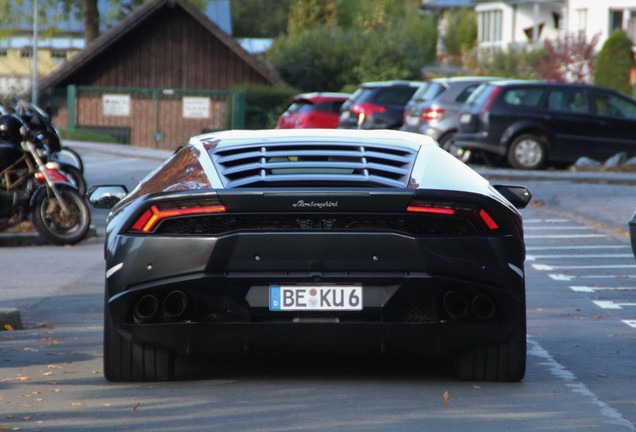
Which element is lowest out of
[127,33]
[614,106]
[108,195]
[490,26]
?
[614,106]

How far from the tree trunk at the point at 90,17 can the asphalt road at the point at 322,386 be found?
49.7 m

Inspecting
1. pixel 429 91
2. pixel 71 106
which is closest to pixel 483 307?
pixel 429 91

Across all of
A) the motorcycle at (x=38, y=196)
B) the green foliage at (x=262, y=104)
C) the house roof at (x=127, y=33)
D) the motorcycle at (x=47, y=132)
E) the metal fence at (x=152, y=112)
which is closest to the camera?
the motorcycle at (x=38, y=196)

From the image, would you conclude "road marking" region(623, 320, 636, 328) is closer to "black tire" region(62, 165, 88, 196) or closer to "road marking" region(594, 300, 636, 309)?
"road marking" region(594, 300, 636, 309)

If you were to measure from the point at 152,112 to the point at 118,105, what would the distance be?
150cm

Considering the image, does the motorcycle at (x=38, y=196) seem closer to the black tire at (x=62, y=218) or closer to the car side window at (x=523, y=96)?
the black tire at (x=62, y=218)

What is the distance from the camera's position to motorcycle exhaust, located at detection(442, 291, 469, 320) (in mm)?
6852

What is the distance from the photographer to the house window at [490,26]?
8531 cm

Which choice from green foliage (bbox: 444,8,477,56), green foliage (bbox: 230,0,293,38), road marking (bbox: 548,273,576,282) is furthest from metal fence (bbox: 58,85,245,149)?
green foliage (bbox: 230,0,293,38)

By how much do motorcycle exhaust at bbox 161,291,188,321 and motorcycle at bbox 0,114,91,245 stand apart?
8.09 metres

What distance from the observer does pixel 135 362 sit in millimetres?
7191

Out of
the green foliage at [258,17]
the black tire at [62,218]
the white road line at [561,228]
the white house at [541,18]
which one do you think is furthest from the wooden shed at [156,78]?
the green foliage at [258,17]

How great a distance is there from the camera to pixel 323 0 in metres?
90.3

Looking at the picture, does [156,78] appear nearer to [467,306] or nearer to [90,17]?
[90,17]
